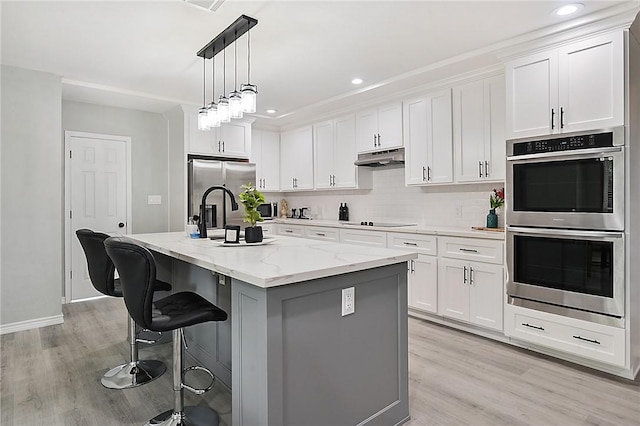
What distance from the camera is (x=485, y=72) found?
11.6 feet

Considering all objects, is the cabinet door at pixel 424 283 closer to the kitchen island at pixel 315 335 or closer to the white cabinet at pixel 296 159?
the kitchen island at pixel 315 335

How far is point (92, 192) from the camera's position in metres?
4.79

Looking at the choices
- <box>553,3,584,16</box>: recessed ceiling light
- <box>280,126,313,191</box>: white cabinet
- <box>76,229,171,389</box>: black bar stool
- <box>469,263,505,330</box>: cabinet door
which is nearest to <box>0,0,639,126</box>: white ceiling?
<box>553,3,584,16</box>: recessed ceiling light

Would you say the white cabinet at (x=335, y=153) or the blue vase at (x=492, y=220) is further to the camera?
the white cabinet at (x=335, y=153)

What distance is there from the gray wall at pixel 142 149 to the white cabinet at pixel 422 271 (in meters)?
3.41

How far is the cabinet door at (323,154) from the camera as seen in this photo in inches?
210

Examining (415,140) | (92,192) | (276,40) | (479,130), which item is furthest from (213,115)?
(92,192)

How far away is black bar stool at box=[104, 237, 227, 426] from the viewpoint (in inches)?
70.2

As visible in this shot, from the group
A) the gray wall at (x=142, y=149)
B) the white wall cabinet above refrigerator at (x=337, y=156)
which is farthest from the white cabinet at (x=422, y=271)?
the gray wall at (x=142, y=149)

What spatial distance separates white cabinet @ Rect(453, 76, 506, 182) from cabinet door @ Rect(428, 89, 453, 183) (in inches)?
2.6

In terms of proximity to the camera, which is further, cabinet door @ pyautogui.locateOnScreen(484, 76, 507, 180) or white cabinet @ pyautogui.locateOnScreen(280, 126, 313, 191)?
white cabinet @ pyautogui.locateOnScreen(280, 126, 313, 191)

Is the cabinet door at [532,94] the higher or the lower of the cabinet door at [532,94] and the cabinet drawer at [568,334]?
the higher

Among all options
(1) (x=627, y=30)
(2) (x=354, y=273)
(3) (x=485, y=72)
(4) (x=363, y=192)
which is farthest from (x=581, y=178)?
(4) (x=363, y=192)

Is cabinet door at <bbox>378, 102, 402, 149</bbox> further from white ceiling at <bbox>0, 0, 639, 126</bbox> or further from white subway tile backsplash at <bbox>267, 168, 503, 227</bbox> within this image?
white subway tile backsplash at <bbox>267, 168, 503, 227</bbox>
